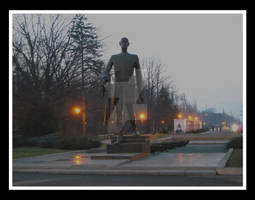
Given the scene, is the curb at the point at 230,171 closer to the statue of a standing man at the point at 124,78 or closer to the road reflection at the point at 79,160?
the road reflection at the point at 79,160

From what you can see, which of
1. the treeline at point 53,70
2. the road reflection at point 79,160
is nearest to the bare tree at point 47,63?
the treeline at point 53,70

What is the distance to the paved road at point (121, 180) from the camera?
10.3 metres

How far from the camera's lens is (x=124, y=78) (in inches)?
684

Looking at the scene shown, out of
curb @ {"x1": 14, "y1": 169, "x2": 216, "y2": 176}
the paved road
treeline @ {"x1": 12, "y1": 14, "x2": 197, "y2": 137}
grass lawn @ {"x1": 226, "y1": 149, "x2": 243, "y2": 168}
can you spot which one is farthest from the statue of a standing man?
treeline @ {"x1": 12, "y1": 14, "x2": 197, "y2": 137}

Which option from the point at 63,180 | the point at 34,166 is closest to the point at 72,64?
the point at 34,166

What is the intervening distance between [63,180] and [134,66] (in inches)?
301

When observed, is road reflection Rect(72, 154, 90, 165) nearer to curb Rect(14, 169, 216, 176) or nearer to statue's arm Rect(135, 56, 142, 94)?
curb Rect(14, 169, 216, 176)

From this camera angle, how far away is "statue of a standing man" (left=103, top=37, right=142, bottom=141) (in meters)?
17.4

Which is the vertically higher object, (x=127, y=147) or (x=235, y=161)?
(x=127, y=147)

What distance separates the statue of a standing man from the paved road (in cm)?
592

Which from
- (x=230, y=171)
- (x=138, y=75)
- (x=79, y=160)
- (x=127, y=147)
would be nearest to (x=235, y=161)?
(x=230, y=171)

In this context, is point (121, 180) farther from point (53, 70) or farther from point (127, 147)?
point (53, 70)

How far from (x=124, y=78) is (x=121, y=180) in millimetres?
7040

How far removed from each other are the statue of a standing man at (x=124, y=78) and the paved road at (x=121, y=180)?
5919mm
